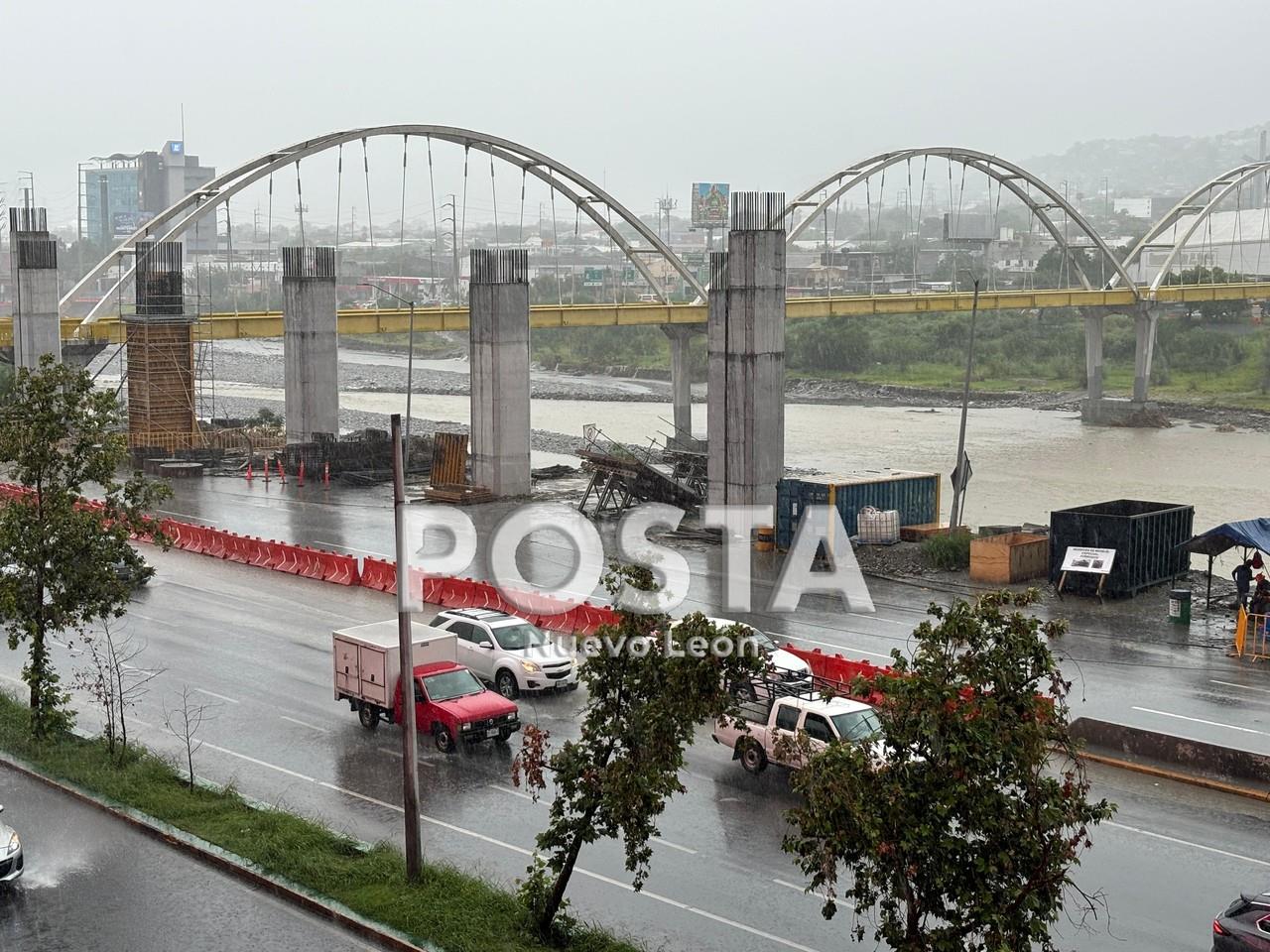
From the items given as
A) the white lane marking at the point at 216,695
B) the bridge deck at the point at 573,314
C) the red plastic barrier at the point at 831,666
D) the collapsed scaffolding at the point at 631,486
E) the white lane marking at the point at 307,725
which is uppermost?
the bridge deck at the point at 573,314

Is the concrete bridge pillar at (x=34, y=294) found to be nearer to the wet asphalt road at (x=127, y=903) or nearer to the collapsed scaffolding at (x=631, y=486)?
the collapsed scaffolding at (x=631, y=486)

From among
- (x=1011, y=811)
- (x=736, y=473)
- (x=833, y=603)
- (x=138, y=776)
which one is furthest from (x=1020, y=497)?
(x=1011, y=811)

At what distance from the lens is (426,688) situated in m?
21.1

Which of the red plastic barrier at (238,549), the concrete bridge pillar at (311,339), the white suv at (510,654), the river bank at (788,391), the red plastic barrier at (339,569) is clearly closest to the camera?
the white suv at (510,654)

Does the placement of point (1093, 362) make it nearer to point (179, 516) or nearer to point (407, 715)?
point (179, 516)

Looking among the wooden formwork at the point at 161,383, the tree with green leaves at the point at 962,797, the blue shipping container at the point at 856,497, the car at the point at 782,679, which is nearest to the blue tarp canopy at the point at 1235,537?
the blue shipping container at the point at 856,497

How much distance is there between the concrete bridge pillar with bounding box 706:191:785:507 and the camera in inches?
1512

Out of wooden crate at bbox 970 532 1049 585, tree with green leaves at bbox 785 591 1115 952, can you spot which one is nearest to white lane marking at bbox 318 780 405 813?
tree with green leaves at bbox 785 591 1115 952

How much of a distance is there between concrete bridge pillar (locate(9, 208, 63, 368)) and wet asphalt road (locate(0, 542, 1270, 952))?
30117 millimetres

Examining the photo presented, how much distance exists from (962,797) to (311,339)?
153ft

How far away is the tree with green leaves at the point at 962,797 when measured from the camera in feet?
34.8

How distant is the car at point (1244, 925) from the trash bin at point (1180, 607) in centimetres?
1608

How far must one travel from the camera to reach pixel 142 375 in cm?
5556

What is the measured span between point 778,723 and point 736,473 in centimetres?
1963
